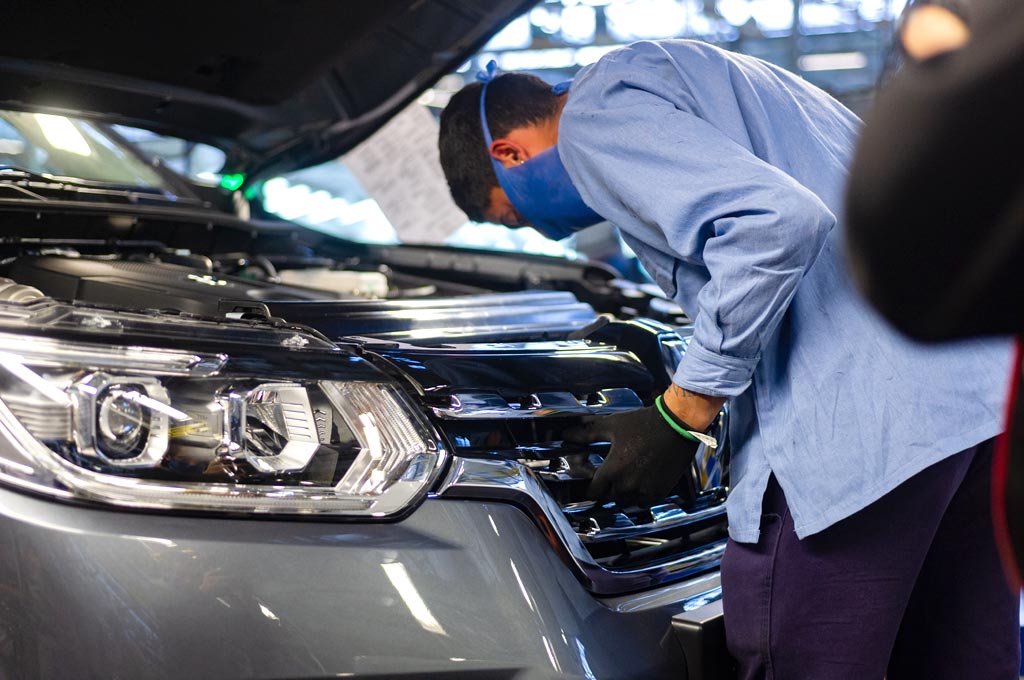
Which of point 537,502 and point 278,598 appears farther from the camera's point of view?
point 537,502

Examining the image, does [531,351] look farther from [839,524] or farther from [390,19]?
[390,19]

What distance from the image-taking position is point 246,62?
7.79 ft

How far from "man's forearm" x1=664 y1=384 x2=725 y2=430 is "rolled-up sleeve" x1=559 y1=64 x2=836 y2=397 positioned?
1.2 inches

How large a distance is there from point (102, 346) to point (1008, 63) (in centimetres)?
100

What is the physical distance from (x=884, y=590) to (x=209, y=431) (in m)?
0.85

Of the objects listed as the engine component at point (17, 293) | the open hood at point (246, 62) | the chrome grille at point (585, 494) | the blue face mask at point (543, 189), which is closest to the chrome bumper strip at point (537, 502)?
the chrome grille at point (585, 494)

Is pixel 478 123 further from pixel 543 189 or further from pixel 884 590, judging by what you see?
pixel 884 590

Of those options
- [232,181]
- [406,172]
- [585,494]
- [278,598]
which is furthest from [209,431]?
[406,172]

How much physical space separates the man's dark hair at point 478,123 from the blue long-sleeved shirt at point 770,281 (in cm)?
19

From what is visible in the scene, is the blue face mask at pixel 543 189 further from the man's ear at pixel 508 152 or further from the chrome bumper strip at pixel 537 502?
the chrome bumper strip at pixel 537 502

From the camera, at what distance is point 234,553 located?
1.08m

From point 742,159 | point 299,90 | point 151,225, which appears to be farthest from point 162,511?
point 299,90

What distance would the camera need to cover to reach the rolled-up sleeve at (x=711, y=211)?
3.59ft

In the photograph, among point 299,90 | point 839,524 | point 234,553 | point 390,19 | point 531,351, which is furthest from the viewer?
point 299,90
